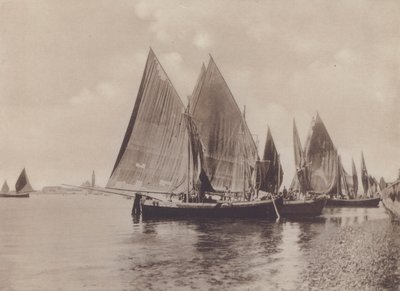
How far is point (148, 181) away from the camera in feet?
104

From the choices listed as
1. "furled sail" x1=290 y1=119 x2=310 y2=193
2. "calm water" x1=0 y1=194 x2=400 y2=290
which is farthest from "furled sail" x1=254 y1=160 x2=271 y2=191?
"calm water" x1=0 y1=194 x2=400 y2=290

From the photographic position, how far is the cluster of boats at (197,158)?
30672 millimetres

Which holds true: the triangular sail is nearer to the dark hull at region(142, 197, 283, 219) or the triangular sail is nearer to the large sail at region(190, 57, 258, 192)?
the large sail at region(190, 57, 258, 192)

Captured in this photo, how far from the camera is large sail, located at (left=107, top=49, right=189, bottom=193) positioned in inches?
1189

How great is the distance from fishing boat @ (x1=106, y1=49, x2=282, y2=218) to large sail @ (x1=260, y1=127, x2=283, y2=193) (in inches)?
98.1

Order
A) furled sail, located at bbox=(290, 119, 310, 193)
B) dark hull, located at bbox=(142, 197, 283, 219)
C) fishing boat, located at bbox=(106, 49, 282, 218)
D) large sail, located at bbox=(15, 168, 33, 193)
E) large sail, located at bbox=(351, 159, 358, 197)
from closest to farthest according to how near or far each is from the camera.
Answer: fishing boat, located at bbox=(106, 49, 282, 218), dark hull, located at bbox=(142, 197, 283, 219), large sail, located at bbox=(15, 168, 33, 193), furled sail, located at bbox=(290, 119, 310, 193), large sail, located at bbox=(351, 159, 358, 197)

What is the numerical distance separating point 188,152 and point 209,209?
Result: 484 cm

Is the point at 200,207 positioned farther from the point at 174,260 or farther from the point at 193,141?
the point at 174,260

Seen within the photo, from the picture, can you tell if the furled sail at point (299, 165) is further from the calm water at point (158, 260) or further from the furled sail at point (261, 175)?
the calm water at point (158, 260)

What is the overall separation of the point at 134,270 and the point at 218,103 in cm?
2356

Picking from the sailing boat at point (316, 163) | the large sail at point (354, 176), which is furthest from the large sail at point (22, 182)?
the large sail at point (354, 176)

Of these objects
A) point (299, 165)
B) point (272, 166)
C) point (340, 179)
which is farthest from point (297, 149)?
point (340, 179)

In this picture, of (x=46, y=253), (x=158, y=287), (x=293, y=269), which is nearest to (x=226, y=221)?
(x=46, y=253)

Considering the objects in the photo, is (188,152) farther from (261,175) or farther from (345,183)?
(345,183)
